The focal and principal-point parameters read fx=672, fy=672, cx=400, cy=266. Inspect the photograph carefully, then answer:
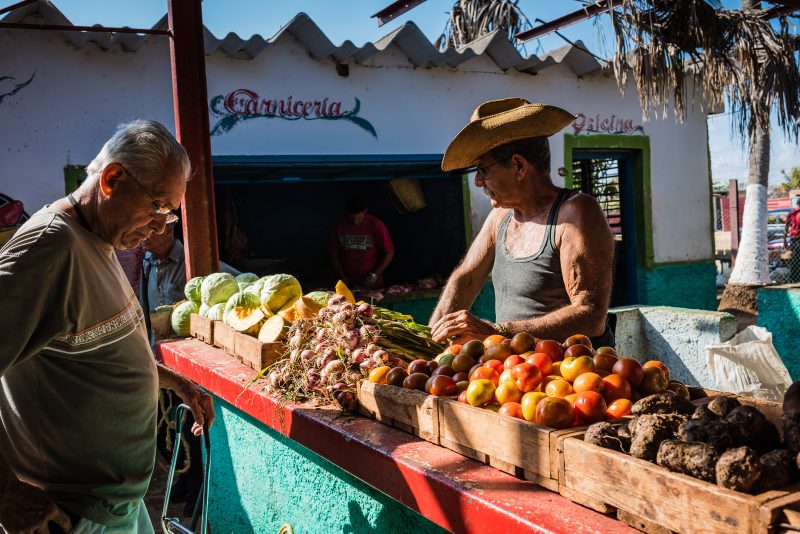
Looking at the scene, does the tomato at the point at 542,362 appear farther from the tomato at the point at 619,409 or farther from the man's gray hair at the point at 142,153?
the man's gray hair at the point at 142,153

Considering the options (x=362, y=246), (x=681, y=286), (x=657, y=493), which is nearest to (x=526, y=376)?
(x=657, y=493)

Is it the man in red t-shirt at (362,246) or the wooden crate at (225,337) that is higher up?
the man in red t-shirt at (362,246)

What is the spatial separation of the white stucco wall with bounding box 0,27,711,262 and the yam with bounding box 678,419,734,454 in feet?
20.8

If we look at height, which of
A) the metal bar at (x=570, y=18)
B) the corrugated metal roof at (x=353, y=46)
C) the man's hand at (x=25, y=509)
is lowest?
the man's hand at (x=25, y=509)

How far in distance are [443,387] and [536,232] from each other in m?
1.28

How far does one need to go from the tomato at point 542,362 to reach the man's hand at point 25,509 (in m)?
1.37

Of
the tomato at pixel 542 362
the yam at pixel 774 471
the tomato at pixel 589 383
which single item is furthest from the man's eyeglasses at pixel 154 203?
the yam at pixel 774 471

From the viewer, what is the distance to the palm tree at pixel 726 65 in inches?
296

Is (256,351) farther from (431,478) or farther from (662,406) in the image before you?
(662,406)

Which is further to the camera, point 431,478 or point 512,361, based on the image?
point 512,361

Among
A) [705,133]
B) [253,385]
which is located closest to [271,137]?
[253,385]

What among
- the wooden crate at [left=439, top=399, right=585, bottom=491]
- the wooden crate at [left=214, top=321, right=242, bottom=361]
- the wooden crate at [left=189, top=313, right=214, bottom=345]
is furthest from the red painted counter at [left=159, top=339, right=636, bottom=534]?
the wooden crate at [left=189, top=313, right=214, bottom=345]

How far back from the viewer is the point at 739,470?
3.94 feet

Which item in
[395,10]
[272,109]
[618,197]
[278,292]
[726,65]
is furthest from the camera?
[618,197]
